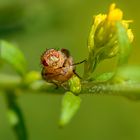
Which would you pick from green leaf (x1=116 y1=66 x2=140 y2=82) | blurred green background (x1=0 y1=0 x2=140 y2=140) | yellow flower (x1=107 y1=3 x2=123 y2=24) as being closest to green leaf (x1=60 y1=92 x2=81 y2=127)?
green leaf (x1=116 y1=66 x2=140 y2=82)

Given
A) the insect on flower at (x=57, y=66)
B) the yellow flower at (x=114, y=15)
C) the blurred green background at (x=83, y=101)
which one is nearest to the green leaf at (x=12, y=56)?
the insect on flower at (x=57, y=66)

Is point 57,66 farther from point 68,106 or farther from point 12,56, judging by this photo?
point 12,56

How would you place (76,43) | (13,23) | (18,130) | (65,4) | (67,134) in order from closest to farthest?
(18,130), (13,23), (65,4), (67,134), (76,43)

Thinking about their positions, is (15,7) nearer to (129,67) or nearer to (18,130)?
(18,130)

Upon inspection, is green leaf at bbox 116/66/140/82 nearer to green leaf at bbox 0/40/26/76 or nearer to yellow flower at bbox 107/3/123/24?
yellow flower at bbox 107/3/123/24

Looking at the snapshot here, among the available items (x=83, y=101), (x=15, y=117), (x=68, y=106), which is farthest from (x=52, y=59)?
(x=83, y=101)

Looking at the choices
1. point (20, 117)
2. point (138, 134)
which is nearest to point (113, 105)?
point (138, 134)
